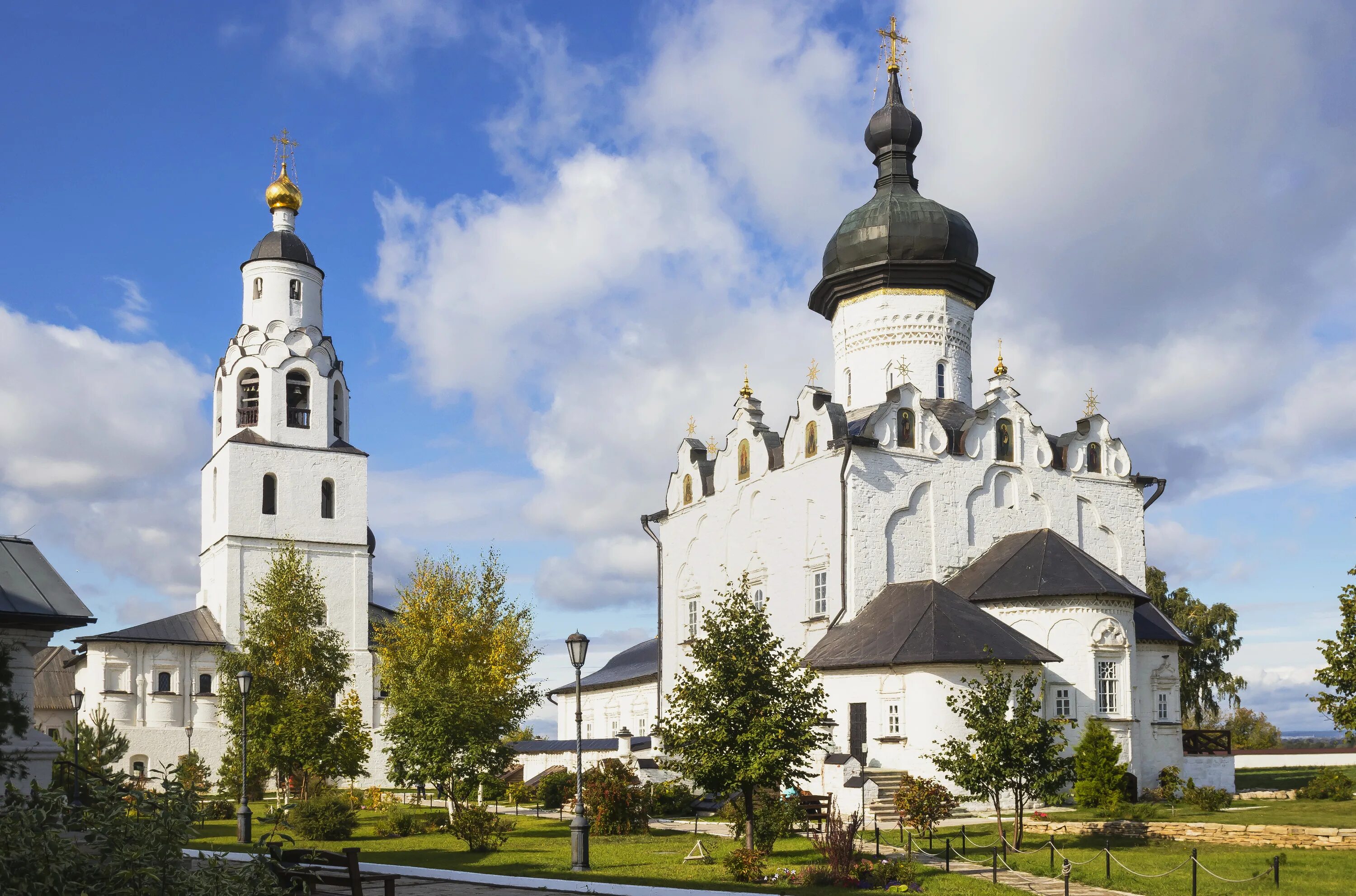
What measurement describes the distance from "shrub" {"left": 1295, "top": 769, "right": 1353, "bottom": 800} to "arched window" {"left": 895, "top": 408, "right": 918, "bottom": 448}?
12.6 metres

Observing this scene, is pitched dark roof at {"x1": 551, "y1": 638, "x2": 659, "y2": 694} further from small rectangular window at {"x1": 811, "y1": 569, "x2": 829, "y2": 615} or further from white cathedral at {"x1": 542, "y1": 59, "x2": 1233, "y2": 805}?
small rectangular window at {"x1": 811, "y1": 569, "x2": 829, "y2": 615}

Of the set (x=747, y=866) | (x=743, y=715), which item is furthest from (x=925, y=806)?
(x=747, y=866)

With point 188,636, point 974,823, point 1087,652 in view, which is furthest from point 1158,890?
point 188,636

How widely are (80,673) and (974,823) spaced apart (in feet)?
115

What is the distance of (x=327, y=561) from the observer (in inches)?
1918

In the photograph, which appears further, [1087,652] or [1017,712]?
[1087,652]

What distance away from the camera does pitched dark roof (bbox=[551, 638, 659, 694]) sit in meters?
44.0

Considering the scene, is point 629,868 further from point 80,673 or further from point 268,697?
point 80,673

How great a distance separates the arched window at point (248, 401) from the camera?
49312 mm

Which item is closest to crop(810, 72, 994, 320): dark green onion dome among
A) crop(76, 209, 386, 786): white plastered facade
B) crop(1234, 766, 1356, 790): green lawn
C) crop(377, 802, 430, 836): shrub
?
crop(1234, 766, 1356, 790): green lawn

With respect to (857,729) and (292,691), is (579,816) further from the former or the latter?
(292,691)

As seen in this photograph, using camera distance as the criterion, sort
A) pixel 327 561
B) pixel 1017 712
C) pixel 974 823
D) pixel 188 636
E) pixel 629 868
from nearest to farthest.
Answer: pixel 629 868, pixel 1017 712, pixel 974 823, pixel 188 636, pixel 327 561

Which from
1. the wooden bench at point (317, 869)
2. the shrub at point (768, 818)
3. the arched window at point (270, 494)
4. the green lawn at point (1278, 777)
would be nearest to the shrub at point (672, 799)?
the shrub at point (768, 818)

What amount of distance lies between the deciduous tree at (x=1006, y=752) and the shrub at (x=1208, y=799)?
8.34 metres
